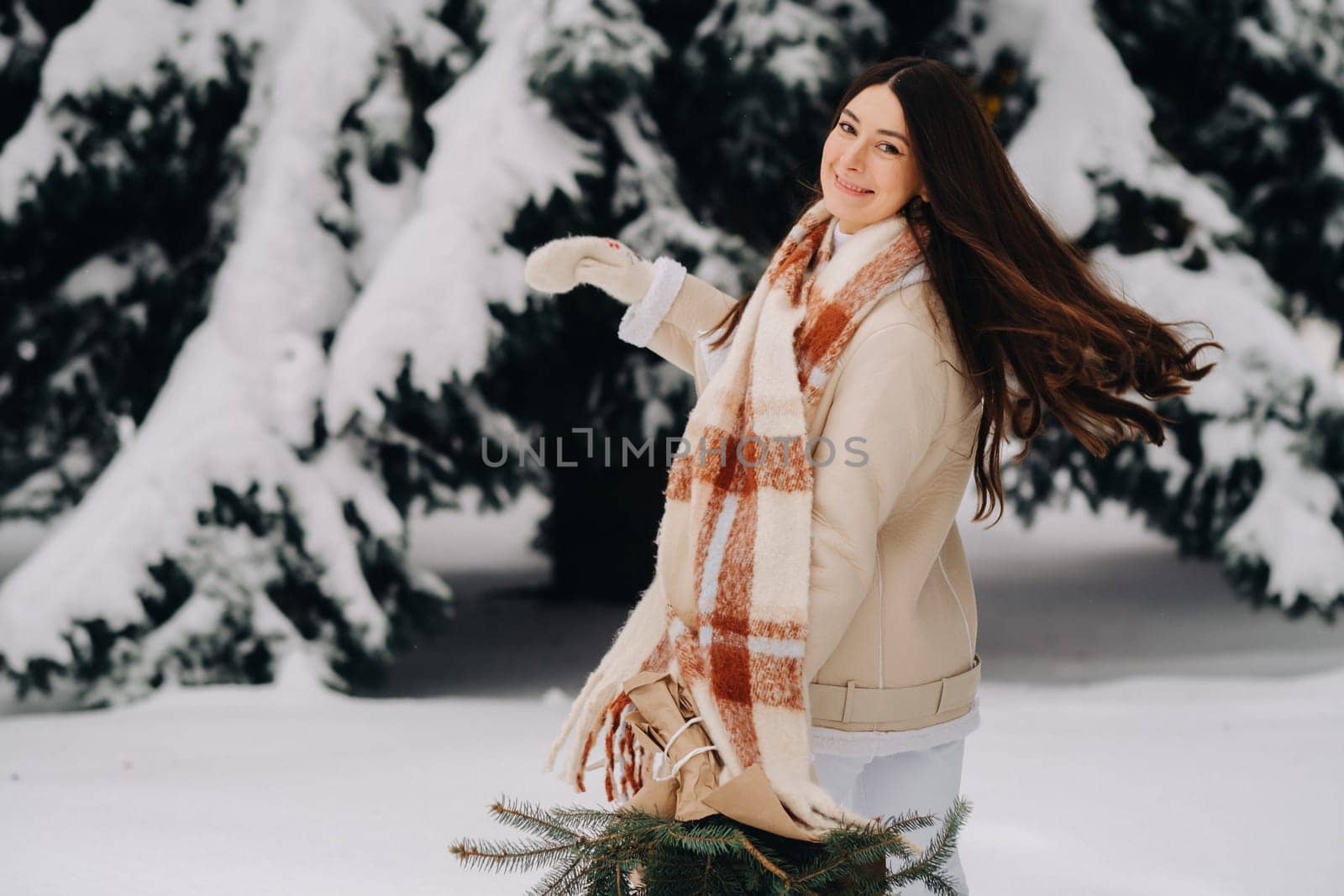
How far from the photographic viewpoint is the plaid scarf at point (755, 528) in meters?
1.79

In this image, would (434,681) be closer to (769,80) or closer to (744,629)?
(769,80)

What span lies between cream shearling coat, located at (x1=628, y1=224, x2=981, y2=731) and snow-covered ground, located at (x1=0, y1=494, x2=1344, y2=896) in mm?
1597

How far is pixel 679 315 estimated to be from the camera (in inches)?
95.7

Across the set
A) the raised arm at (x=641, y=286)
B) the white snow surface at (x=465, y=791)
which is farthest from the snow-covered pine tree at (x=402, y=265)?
the raised arm at (x=641, y=286)

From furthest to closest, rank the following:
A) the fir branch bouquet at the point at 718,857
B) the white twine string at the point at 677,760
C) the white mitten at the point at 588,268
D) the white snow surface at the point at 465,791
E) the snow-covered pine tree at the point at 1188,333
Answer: the snow-covered pine tree at the point at 1188,333 → the white snow surface at the point at 465,791 → the white mitten at the point at 588,268 → the white twine string at the point at 677,760 → the fir branch bouquet at the point at 718,857

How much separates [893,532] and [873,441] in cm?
24

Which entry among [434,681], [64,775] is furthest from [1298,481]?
[64,775]

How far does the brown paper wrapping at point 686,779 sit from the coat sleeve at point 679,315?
718 millimetres

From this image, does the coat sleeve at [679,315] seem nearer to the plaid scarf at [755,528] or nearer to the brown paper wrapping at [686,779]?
the plaid scarf at [755,528]

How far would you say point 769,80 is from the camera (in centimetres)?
511

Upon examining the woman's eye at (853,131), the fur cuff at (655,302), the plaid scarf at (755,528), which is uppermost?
the woman's eye at (853,131)

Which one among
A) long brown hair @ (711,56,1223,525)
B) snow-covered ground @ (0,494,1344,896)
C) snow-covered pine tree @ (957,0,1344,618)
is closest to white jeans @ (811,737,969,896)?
long brown hair @ (711,56,1223,525)

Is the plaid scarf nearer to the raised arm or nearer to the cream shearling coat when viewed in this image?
the cream shearling coat

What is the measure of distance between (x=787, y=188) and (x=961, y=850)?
3.01 meters
